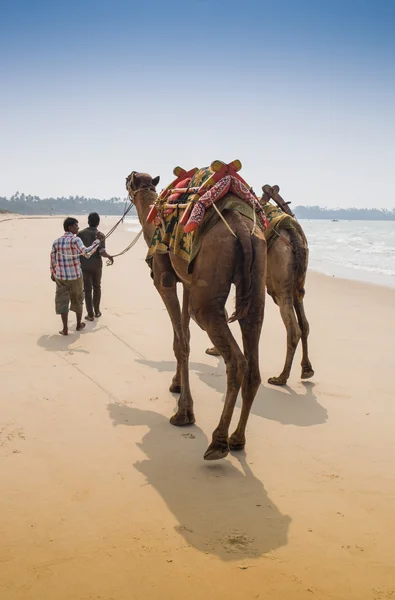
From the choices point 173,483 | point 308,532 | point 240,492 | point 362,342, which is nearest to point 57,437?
point 173,483

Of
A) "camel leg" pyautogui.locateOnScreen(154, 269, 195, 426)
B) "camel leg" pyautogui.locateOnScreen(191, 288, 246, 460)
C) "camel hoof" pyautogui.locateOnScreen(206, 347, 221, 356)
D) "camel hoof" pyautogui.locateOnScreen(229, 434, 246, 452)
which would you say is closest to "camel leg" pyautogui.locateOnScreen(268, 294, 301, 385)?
"camel hoof" pyautogui.locateOnScreen(206, 347, 221, 356)

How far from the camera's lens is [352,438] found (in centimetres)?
497

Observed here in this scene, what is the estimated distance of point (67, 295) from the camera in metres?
8.71

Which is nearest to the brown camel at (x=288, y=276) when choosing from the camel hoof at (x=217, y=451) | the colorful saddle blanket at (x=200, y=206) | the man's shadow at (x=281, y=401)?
the man's shadow at (x=281, y=401)

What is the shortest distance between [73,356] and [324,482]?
438cm

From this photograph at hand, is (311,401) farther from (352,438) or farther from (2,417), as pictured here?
(2,417)

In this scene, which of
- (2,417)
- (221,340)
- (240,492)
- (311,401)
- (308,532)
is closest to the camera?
(308,532)

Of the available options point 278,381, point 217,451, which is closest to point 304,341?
point 278,381

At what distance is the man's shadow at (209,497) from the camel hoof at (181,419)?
0.10 meters

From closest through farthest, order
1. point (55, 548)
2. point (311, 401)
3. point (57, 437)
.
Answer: point (55, 548), point (57, 437), point (311, 401)

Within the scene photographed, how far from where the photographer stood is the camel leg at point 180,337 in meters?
5.19

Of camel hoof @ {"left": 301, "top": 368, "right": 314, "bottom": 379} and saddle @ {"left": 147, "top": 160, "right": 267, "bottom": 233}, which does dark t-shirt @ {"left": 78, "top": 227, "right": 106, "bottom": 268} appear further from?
camel hoof @ {"left": 301, "top": 368, "right": 314, "bottom": 379}

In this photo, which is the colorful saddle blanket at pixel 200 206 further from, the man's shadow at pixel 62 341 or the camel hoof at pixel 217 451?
the man's shadow at pixel 62 341

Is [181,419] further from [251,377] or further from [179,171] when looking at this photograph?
[179,171]
